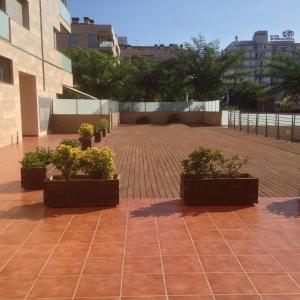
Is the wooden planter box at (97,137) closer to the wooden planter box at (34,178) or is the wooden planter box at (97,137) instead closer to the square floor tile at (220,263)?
the wooden planter box at (34,178)

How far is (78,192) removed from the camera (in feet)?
22.2

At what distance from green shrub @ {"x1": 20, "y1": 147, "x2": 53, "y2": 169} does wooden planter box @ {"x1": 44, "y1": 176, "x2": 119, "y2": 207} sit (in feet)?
5.58

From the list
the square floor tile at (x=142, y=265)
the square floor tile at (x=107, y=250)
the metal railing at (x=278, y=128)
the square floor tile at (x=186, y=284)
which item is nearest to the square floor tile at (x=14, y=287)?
the square floor tile at (x=107, y=250)

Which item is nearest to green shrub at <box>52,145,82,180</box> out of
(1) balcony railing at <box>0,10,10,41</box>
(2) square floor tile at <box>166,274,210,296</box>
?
(2) square floor tile at <box>166,274,210,296</box>

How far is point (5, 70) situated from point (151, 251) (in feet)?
51.2

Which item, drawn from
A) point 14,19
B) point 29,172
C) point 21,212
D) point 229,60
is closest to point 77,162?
point 21,212

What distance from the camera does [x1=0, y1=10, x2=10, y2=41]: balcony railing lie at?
1646 cm

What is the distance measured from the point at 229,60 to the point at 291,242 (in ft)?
124

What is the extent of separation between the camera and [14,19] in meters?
19.5

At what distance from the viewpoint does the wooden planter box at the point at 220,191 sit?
6.83 meters

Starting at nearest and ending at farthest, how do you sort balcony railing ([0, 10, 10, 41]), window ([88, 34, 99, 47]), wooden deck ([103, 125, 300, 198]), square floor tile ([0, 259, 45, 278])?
square floor tile ([0, 259, 45, 278]) < wooden deck ([103, 125, 300, 198]) < balcony railing ([0, 10, 10, 41]) < window ([88, 34, 99, 47])

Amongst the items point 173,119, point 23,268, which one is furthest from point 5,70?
point 173,119

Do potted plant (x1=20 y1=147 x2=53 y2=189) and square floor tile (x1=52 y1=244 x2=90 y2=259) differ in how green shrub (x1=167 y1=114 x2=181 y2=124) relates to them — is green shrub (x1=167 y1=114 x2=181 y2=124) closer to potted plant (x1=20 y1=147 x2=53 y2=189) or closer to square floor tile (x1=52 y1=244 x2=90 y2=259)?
potted plant (x1=20 y1=147 x2=53 y2=189)

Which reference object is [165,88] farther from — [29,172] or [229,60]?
[29,172]
